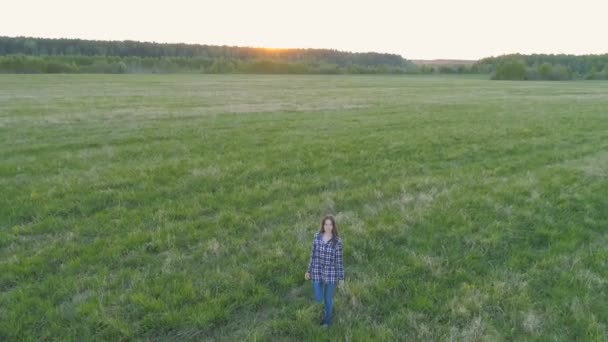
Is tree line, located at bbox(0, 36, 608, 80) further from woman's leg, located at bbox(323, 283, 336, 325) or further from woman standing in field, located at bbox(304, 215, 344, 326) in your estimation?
woman's leg, located at bbox(323, 283, 336, 325)

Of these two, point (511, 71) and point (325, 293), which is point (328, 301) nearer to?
point (325, 293)

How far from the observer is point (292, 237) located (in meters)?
7.05

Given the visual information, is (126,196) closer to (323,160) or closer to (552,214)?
(323,160)

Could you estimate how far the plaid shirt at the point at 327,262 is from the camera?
16.4 ft

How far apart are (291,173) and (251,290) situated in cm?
537

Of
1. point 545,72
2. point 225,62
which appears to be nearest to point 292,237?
point 225,62

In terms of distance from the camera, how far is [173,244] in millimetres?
6691

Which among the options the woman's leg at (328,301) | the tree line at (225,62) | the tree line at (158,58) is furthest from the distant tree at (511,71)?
the woman's leg at (328,301)

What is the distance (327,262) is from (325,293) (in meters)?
0.43

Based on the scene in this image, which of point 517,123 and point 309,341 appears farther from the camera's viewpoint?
point 517,123

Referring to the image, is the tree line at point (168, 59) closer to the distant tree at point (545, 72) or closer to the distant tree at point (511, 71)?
the distant tree at point (545, 72)

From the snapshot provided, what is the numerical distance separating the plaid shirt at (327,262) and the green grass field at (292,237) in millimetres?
450

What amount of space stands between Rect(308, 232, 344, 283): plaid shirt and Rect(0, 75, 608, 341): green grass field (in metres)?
0.45

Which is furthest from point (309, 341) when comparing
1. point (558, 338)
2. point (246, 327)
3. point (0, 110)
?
point (0, 110)
